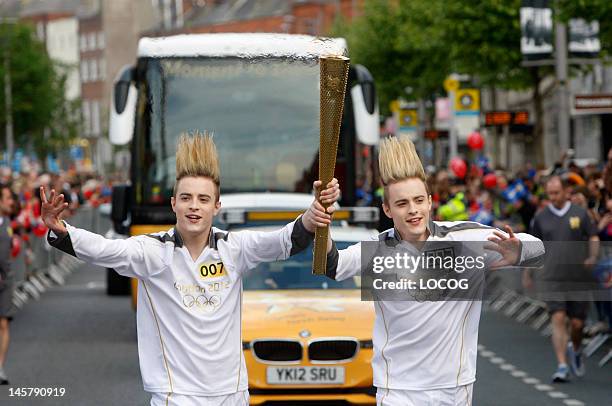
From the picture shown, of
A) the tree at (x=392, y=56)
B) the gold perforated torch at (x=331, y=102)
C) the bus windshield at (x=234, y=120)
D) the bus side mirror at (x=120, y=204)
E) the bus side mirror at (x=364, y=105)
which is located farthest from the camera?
the tree at (x=392, y=56)

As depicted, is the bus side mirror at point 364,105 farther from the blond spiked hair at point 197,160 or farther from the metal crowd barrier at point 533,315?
the blond spiked hair at point 197,160

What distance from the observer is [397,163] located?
6703 millimetres

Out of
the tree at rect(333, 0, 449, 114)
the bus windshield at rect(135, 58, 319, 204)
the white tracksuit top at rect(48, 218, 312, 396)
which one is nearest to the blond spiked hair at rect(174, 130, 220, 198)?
the white tracksuit top at rect(48, 218, 312, 396)

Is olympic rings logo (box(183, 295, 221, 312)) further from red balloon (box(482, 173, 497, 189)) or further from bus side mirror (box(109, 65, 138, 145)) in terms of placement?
red balloon (box(482, 173, 497, 189))

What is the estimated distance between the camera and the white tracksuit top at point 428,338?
6742 mm

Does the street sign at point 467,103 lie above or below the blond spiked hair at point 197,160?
above

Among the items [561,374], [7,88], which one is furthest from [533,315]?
[7,88]

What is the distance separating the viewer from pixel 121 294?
1003 inches

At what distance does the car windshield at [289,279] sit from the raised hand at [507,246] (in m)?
5.58

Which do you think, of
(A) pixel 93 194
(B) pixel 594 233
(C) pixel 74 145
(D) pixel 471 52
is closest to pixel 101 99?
(C) pixel 74 145

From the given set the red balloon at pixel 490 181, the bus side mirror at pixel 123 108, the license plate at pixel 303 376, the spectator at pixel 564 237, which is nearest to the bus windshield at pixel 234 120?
the bus side mirror at pixel 123 108

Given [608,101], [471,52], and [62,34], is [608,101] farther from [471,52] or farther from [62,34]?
[62,34]

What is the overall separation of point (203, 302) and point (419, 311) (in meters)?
0.89

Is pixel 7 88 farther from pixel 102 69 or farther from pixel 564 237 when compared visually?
pixel 102 69
